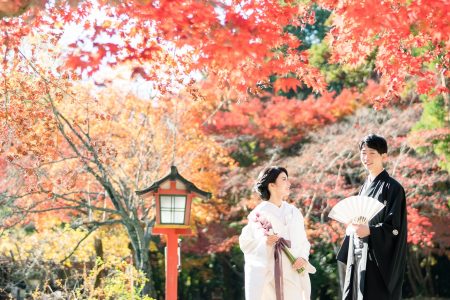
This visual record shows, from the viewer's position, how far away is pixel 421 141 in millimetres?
14117

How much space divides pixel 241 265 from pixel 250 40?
14.7 m

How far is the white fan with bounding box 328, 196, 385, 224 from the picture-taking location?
203 inches

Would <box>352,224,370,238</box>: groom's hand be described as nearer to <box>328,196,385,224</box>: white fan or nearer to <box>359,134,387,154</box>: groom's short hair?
<box>328,196,385,224</box>: white fan

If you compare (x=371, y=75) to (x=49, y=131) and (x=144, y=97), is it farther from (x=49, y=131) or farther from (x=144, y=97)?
(x=49, y=131)

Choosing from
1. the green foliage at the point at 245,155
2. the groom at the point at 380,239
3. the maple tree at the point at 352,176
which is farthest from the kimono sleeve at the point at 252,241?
the green foliage at the point at 245,155

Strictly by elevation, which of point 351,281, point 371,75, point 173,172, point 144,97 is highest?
point 371,75

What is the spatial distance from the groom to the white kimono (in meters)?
0.79

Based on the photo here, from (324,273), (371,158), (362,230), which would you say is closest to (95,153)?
(371,158)

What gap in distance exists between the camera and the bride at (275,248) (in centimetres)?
604

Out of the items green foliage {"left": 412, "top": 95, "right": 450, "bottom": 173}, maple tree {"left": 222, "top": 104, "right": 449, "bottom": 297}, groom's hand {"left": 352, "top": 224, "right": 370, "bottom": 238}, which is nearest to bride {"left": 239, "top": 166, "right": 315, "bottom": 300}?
groom's hand {"left": 352, "top": 224, "right": 370, "bottom": 238}

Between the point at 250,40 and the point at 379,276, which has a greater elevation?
the point at 250,40

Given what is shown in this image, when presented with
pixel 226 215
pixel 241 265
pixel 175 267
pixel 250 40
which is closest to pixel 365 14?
pixel 250 40

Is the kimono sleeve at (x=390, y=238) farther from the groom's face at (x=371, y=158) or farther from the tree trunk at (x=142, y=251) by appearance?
the tree trunk at (x=142, y=251)

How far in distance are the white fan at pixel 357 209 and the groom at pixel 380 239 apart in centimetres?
5
